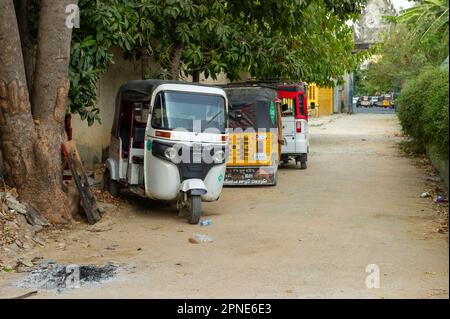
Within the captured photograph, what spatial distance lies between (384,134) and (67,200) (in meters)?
25.8

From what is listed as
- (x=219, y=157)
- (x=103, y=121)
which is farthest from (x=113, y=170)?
(x=103, y=121)

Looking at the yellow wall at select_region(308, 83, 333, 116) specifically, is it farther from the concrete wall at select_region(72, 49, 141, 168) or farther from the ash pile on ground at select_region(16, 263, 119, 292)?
the ash pile on ground at select_region(16, 263, 119, 292)

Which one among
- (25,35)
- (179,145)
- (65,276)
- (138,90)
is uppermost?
(25,35)

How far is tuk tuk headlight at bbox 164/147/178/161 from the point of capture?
35.7 feet

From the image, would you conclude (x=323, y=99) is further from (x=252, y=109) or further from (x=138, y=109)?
(x=138, y=109)

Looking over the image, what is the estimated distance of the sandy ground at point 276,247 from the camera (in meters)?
7.15

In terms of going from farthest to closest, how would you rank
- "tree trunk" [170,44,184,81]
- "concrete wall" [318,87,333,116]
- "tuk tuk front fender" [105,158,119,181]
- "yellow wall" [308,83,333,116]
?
"concrete wall" [318,87,333,116], "yellow wall" [308,83,333,116], "tree trunk" [170,44,184,81], "tuk tuk front fender" [105,158,119,181]

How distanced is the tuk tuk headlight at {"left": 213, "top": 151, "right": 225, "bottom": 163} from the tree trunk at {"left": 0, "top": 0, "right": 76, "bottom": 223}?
2.44 m

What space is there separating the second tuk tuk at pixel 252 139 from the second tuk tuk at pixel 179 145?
3.62 metres

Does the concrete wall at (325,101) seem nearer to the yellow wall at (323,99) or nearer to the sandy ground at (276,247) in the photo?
the yellow wall at (323,99)

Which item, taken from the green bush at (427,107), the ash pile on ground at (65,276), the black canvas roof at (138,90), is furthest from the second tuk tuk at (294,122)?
the ash pile on ground at (65,276)

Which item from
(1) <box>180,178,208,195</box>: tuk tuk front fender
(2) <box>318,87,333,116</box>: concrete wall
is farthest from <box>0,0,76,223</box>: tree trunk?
(2) <box>318,87,333,116</box>: concrete wall

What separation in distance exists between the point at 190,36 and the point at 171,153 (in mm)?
4871

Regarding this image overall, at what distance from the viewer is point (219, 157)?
37.2 feet
